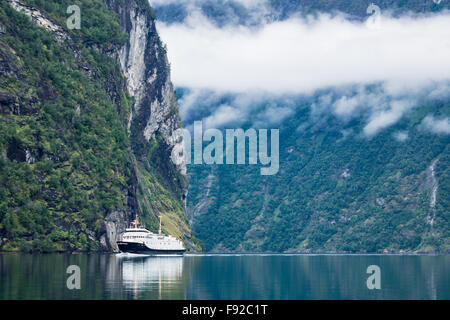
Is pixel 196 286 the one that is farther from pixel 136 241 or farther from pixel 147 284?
pixel 136 241

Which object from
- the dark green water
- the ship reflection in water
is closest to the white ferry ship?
the ship reflection in water

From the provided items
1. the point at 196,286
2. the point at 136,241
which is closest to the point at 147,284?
the point at 196,286

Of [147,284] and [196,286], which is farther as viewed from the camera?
[147,284]

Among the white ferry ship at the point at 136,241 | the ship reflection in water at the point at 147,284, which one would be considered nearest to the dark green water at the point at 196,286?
the ship reflection in water at the point at 147,284

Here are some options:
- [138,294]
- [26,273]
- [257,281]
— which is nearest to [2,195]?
[26,273]

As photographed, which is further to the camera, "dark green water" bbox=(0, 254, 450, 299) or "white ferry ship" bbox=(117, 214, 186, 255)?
"white ferry ship" bbox=(117, 214, 186, 255)

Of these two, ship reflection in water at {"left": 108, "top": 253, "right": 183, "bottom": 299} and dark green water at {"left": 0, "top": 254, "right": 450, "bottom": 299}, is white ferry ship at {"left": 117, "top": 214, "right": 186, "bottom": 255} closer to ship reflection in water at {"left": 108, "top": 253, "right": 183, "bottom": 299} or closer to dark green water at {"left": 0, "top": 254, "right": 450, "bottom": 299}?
ship reflection in water at {"left": 108, "top": 253, "right": 183, "bottom": 299}

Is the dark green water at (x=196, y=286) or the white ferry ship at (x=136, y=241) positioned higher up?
the white ferry ship at (x=136, y=241)

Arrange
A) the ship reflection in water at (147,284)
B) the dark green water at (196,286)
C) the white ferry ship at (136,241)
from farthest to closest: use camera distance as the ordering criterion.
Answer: the white ferry ship at (136,241) < the ship reflection in water at (147,284) < the dark green water at (196,286)

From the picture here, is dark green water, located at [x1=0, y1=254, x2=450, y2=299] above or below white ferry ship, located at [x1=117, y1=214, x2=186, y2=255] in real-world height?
below

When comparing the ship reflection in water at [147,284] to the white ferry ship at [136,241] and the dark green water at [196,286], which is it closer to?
the dark green water at [196,286]

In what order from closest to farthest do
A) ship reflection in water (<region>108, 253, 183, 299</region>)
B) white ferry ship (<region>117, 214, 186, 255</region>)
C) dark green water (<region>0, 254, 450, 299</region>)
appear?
dark green water (<region>0, 254, 450, 299</region>) → ship reflection in water (<region>108, 253, 183, 299</region>) → white ferry ship (<region>117, 214, 186, 255</region>)

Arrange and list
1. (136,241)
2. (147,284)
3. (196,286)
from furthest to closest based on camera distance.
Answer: (136,241), (147,284), (196,286)
